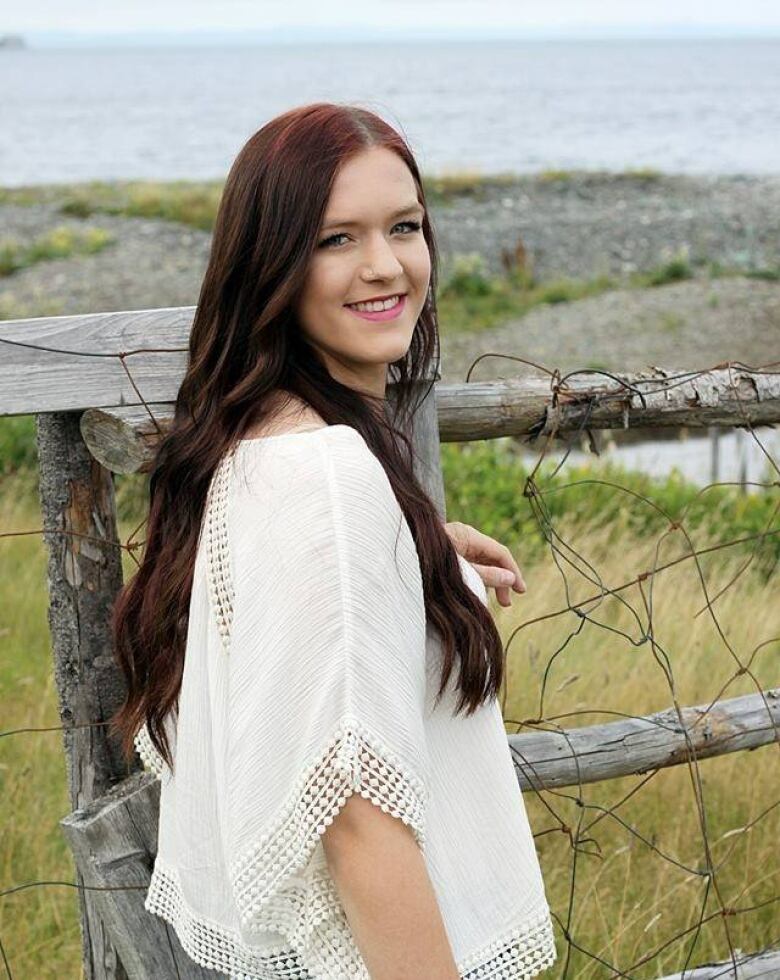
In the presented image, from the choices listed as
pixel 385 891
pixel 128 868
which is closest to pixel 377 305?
pixel 385 891

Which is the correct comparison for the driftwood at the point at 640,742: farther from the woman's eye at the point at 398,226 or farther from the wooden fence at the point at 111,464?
the woman's eye at the point at 398,226

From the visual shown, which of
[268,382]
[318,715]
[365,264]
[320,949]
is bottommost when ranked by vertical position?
[320,949]

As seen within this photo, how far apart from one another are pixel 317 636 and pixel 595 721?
2692 mm

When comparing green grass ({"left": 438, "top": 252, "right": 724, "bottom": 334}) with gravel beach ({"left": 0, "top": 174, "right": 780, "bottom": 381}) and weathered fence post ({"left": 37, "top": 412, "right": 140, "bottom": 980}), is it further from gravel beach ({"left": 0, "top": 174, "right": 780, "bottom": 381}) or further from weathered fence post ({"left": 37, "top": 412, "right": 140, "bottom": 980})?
weathered fence post ({"left": 37, "top": 412, "right": 140, "bottom": 980})

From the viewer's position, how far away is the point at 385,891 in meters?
1.52

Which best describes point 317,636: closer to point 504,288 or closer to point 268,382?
point 268,382

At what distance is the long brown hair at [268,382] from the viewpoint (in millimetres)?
1717

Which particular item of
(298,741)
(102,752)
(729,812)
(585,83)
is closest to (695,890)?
(729,812)

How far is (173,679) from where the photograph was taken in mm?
1858

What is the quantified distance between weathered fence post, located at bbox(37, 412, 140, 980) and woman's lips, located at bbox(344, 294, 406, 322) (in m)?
0.49

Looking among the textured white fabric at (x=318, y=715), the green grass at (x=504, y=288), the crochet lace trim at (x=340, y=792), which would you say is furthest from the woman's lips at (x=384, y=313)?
the green grass at (x=504, y=288)

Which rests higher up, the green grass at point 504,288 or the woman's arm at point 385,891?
the woman's arm at point 385,891

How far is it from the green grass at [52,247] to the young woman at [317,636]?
2053 cm

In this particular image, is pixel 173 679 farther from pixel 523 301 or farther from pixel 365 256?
pixel 523 301
